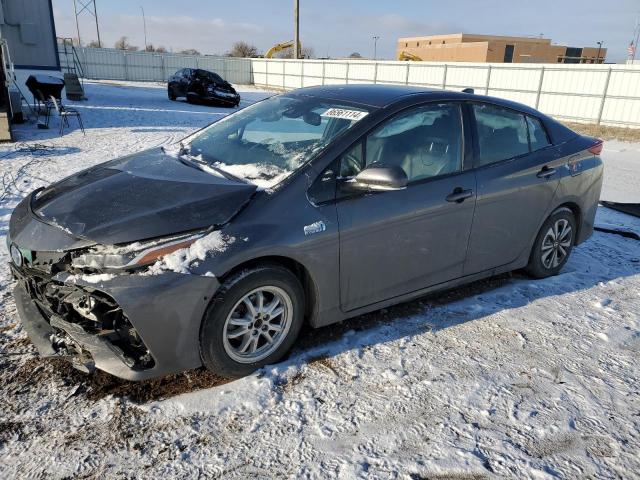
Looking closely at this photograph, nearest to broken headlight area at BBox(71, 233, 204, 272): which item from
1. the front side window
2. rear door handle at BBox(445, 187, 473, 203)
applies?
the front side window

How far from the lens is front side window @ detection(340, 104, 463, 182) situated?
3.43 m

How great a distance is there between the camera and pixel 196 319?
2.82m

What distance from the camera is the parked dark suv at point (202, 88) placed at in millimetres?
21375

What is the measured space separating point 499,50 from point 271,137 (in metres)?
63.8

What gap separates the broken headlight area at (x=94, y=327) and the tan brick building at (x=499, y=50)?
6188cm

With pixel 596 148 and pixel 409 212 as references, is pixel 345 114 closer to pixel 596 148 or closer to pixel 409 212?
pixel 409 212

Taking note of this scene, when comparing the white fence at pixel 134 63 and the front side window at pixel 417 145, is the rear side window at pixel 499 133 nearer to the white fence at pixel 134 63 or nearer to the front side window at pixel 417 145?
the front side window at pixel 417 145

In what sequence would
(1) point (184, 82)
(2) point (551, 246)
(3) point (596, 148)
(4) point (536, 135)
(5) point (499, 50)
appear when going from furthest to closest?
(5) point (499, 50), (1) point (184, 82), (3) point (596, 148), (2) point (551, 246), (4) point (536, 135)

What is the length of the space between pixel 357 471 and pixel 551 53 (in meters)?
73.1

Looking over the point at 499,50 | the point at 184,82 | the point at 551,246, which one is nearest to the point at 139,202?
the point at 551,246

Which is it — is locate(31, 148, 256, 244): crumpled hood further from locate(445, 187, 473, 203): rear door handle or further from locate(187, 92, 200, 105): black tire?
locate(187, 92, 200, 105): black tire

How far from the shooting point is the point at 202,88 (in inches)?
844

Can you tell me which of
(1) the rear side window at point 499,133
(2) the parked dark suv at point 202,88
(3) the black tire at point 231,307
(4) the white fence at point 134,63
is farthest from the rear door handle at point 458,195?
(4) the white fence at point 134,63

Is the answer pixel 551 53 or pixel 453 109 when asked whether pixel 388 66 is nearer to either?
pixel 453 109
